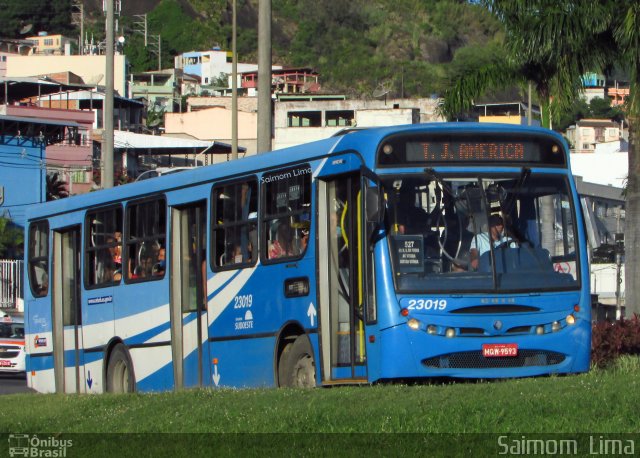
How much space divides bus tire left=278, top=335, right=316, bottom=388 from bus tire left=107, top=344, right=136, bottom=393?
13.6ft

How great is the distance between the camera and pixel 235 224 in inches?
584

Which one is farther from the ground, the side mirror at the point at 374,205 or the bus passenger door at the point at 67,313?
the side mirror at the point at 374,205

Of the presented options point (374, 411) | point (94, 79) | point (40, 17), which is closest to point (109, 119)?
point (374, 411)

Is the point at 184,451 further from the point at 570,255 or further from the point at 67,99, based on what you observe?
the point at 67,99

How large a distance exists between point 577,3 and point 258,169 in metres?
9.49

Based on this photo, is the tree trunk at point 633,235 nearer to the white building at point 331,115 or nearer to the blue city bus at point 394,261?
the blue city bus at point 394,261

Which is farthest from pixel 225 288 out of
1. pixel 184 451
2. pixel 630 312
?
pixel 630 312

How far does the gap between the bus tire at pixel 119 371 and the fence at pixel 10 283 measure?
95.4 ft

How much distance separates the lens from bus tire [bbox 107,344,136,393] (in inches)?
682

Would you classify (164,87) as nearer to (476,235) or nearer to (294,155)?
(294,155)

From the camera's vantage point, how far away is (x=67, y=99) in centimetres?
7300

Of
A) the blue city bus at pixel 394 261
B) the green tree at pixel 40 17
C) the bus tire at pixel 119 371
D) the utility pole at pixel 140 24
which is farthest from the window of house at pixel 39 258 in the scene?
the green tree at pixel 40 17

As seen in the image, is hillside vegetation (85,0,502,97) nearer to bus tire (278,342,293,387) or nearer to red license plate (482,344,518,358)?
bus tire (278,342,293,387)

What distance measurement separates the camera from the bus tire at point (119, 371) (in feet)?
56.8
